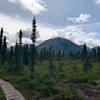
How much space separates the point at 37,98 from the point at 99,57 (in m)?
78.3

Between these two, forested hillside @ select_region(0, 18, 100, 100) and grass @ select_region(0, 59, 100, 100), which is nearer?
grass @ select_region(0, 59, 100, 100)

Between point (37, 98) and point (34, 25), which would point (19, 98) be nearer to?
point (37, 98)

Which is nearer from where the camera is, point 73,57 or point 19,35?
point 19,35

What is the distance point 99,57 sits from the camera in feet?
287

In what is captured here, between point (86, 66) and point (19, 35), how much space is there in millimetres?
31763

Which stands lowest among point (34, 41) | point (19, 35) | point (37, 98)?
point (37, 98)

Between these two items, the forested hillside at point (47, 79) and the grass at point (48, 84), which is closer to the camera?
the grass at point (48, 84)

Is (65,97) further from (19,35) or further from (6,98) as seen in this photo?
(19,35)

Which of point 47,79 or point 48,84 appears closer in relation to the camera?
point 48,84

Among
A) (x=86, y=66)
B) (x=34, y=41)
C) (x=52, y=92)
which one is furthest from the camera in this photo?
(x=86, y=66)

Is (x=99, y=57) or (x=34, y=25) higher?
(x=34, y=25)

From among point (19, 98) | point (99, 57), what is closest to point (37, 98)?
point (19, 98)

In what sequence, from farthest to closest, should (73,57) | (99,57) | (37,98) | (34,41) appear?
(73,57) → (99,57) → (34,41) → (37,98)

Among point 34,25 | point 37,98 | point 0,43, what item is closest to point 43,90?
point 37,98
